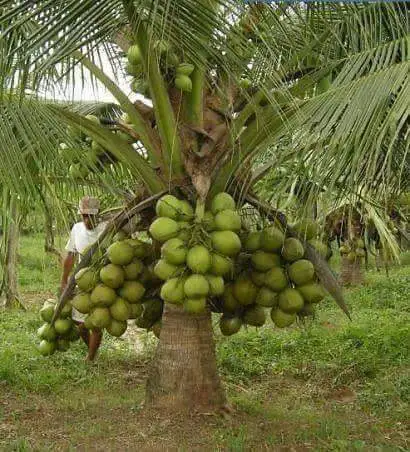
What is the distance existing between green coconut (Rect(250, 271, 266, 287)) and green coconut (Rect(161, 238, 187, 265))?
46cm

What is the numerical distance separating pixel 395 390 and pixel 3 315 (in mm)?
4284

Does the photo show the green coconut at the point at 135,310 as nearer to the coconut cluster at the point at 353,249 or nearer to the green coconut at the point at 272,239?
the green coconut at the point at 272,239

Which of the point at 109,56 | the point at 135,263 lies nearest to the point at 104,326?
the point at 135,263

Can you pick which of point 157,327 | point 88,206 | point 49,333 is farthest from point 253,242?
point 49,333

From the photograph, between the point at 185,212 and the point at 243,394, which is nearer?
the point at 185,212

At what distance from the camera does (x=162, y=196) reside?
3.52 m

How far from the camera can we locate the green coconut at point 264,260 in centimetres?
338

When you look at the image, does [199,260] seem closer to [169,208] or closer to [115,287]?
[169,208]

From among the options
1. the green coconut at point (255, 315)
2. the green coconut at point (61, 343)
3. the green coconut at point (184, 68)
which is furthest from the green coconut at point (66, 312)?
the green coconut at point (184, 68)

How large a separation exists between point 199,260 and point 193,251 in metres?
0.06

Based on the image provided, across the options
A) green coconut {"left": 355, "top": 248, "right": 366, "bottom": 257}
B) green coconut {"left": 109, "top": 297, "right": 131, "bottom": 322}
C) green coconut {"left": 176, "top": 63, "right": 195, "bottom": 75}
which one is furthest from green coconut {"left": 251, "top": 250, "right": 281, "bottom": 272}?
green coconut {"left": 355, "top": 248, "right": 366, "bottom": 257}

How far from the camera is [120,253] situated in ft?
11.3

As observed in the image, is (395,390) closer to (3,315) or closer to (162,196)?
(162,196)

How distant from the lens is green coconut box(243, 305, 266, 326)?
11.8 feet
